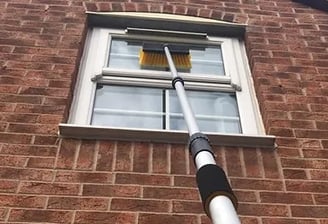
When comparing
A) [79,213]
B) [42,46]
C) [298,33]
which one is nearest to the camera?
[79,213]

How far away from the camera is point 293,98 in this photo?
3.71 metres

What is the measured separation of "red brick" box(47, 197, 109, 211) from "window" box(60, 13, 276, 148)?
542 millimetres

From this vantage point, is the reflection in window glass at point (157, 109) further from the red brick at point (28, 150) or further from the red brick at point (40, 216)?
the red brick at point (40, 216)

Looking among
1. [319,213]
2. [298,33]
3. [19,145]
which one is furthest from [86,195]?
[298,33]

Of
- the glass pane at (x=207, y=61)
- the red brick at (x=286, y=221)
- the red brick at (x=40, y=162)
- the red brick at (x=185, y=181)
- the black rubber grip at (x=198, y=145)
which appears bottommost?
the black rubber grip at (x=198, y=145)

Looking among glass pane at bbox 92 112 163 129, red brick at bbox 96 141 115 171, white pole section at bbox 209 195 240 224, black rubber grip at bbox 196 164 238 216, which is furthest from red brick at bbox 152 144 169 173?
white pole section at bbox 209 195 240 224

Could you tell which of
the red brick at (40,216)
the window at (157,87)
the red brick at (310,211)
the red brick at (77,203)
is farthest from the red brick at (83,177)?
the red brick at (310,211)

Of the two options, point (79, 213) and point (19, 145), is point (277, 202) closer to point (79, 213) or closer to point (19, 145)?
point (79, 213)

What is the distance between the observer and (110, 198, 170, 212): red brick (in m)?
2.78

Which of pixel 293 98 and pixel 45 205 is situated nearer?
pixel 45 205

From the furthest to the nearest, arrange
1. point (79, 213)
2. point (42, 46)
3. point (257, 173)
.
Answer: point (42, 46), point (257, 173), point (79, 213)

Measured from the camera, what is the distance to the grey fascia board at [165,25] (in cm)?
452

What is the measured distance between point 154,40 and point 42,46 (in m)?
1.03

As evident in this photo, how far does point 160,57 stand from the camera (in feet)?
12.7
